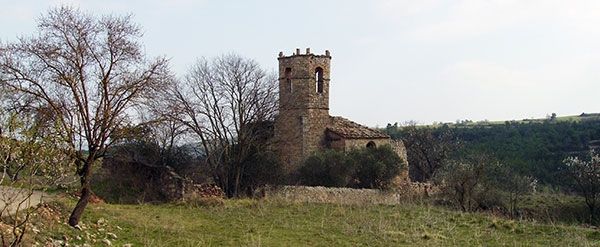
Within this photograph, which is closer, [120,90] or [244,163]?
[120,90]

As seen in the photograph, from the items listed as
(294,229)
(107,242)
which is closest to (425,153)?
→ (294,229)

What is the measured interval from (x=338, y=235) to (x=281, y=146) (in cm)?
1400

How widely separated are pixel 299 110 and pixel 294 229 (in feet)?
44.5

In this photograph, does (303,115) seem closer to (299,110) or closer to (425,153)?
(299,110)

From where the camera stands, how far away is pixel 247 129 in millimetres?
22453

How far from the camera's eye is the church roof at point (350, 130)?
2530 cm

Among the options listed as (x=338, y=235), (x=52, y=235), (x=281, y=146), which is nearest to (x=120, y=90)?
(x=52, y=235)

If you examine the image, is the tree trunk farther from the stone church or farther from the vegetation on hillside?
the vegetation on hillside

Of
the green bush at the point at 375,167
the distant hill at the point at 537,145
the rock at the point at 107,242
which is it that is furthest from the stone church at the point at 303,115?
the distant hill at the point at 537,145

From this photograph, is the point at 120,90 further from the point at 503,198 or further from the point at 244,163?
the point at 503,198

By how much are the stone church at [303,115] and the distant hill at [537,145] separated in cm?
1918

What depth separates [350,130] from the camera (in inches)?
1031

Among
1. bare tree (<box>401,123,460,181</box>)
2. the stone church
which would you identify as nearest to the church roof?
the stone church

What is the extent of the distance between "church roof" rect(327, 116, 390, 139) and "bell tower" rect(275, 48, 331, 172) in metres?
1.04
